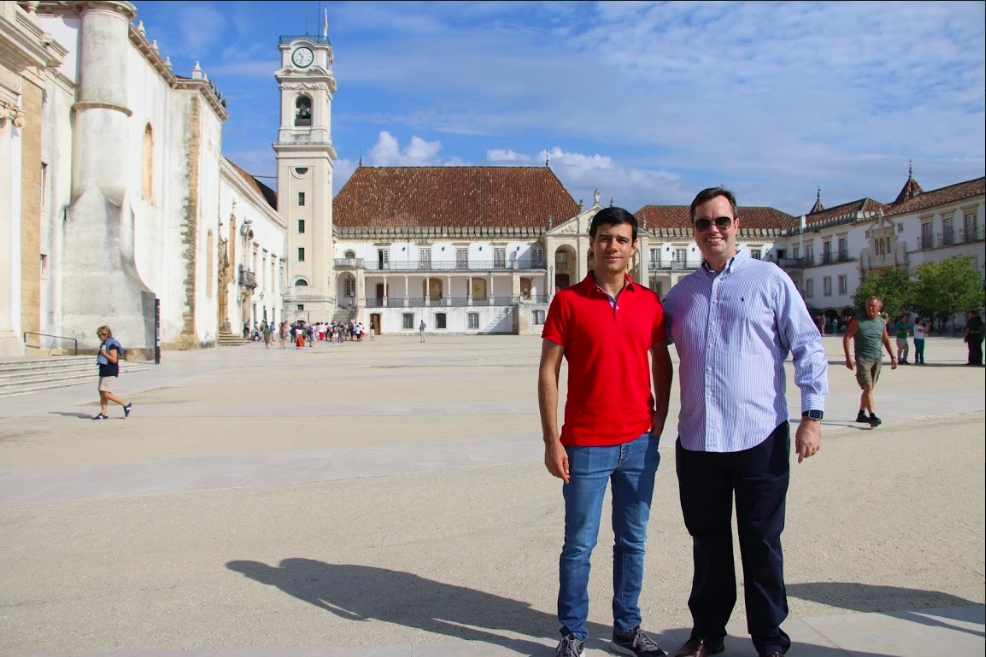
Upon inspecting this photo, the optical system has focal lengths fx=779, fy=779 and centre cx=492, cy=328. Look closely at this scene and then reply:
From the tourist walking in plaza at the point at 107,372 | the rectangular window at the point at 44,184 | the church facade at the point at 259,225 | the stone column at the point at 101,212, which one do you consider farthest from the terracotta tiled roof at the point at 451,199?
the tourist walking in plaza at the point at 107,372

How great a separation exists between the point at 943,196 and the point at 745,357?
62.9 meters

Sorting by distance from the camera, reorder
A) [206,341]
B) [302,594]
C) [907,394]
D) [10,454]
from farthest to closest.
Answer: [206,341] < [907,394] < [10,454] < [302,594]

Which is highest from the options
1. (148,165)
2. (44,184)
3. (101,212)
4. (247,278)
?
(148,165)

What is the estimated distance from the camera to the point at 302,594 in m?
4.14

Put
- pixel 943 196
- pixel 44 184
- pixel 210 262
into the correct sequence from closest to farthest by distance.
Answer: pixel 44 184, pixel 210 262, pixel 943 196

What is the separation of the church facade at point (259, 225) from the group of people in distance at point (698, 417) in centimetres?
843

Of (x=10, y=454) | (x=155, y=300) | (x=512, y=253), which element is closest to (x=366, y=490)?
(x=10, y=454)

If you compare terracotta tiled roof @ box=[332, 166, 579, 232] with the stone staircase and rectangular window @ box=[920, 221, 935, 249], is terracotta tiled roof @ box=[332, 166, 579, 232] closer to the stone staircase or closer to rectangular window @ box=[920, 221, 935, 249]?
rectangular window @ box=[920, 221, 935, 249]

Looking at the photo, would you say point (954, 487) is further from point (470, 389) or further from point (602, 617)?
point (470, 389)

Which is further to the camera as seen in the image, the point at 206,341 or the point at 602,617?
the point at 206,341

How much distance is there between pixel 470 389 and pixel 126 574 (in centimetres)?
1128

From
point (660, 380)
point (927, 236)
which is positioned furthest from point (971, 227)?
point (660, 380)

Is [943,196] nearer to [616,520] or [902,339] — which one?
[902,339]

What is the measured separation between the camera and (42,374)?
55.2 feet
